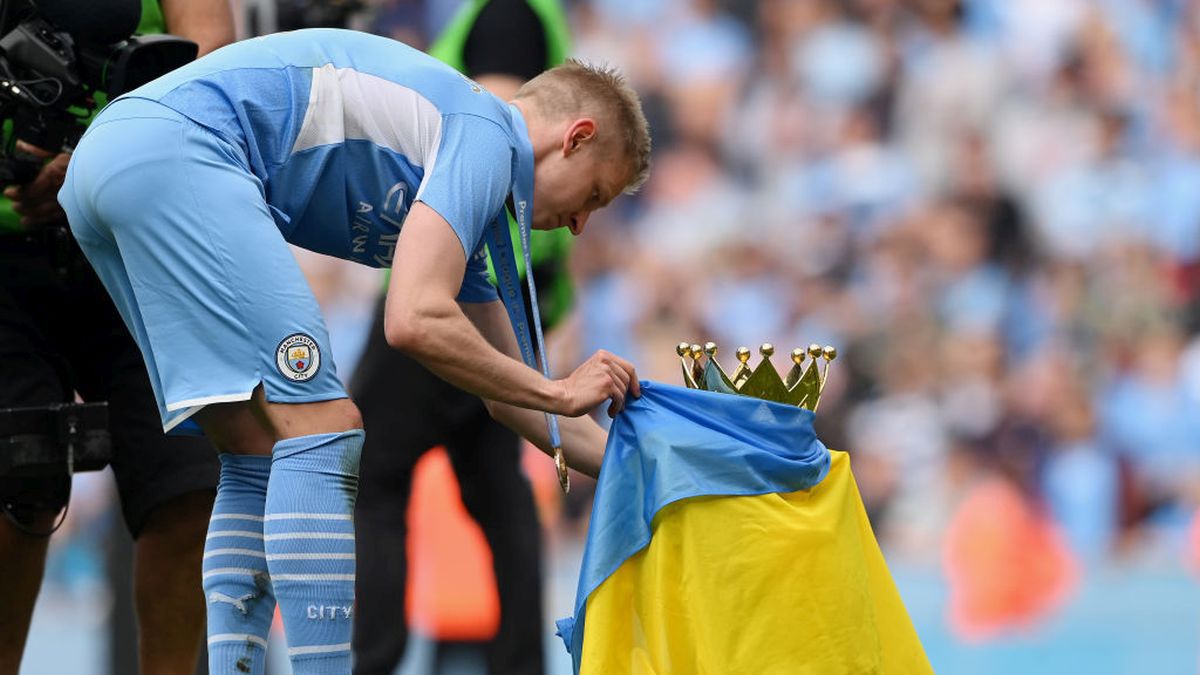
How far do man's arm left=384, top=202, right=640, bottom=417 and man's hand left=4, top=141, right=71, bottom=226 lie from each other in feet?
2.90

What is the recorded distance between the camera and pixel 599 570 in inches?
113

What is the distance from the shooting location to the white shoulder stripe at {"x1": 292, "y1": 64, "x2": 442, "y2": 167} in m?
2.71

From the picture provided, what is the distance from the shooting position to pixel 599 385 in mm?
A: 2793

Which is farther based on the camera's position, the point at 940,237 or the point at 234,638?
the point at 940,237

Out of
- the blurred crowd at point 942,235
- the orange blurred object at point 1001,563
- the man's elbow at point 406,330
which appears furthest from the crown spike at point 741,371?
the blurred crowd at point 942,235

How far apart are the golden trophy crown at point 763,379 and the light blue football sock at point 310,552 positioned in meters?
0.70

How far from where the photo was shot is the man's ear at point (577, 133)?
9.25ft

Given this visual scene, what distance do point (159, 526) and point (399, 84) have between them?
107 cm

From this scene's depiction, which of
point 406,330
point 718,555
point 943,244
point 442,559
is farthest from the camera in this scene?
point 943,244

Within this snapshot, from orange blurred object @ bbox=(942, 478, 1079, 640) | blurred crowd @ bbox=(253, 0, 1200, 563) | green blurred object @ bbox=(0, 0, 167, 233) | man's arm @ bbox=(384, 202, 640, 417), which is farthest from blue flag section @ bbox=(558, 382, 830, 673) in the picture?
blurred crowd @ bbox=(253, 0, 1200, 563)

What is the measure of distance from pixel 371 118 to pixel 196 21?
918mm

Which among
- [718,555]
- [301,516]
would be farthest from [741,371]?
[301,516]

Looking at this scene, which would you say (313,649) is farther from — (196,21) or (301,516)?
(196,21)

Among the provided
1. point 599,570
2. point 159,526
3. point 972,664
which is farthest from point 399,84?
point 972,664
